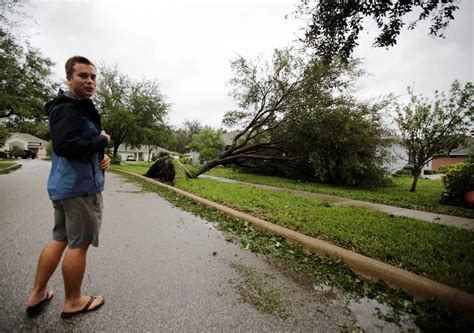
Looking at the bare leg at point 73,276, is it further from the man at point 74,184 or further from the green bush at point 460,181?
the green bush at point 460,181

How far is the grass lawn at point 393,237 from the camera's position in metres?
2.63

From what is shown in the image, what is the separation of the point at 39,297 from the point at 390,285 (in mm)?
3320

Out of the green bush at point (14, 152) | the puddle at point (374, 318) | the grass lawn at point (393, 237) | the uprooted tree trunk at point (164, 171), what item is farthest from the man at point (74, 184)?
the green bush at point (14, 152)

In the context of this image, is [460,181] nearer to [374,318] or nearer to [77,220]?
[374,318]

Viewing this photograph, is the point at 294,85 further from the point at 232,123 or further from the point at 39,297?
the point at 39,297

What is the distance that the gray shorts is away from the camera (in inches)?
70.3

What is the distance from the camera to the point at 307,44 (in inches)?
215

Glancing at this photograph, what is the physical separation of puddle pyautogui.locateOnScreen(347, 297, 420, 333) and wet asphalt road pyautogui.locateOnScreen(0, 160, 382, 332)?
103mm

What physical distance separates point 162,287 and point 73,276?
831mm

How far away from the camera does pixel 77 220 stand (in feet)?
5.90

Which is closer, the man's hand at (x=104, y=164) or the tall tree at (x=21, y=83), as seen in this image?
the man's hand at (x=104, y=164)

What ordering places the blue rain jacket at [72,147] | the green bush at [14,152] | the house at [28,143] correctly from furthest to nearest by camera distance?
1. the house at [28,143]
2. the green bush at [14,152]
3. the blue rain jacket at [72,147]

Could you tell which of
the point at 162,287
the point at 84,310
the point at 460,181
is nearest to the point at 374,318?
the point at 162,287

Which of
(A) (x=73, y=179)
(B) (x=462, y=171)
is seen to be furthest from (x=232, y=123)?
(A) (x=73, y=179)
